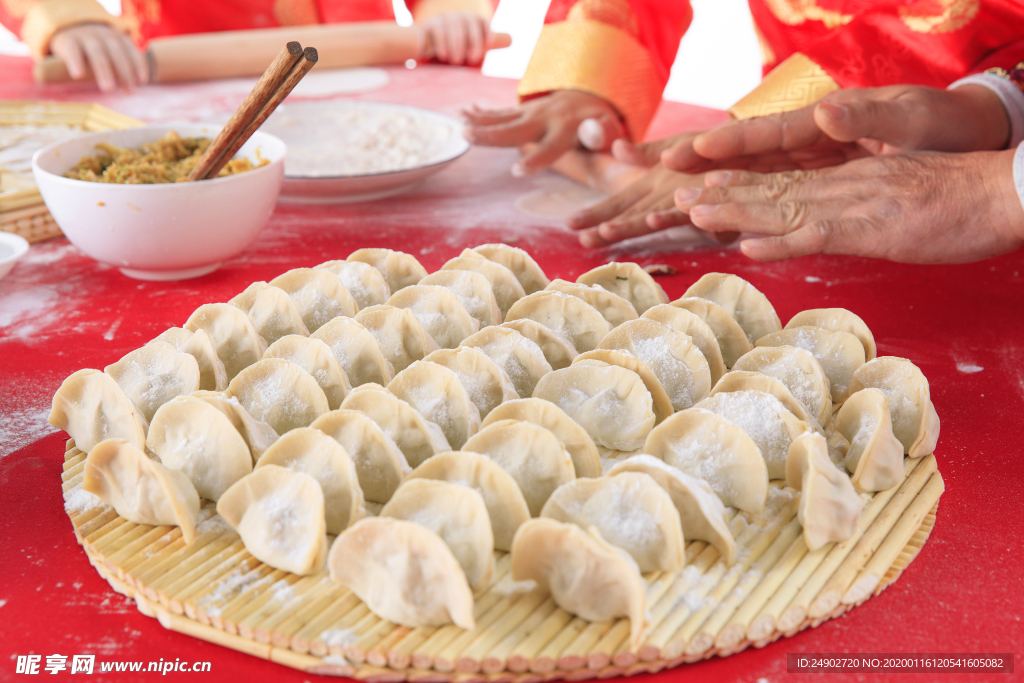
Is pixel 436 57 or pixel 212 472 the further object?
pixel 436 57

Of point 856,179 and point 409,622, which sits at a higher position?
point 856,179

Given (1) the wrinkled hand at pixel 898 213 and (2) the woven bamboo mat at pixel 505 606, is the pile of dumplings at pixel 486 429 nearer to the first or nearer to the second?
(2) the woven bamboo mat at pixel 505 606

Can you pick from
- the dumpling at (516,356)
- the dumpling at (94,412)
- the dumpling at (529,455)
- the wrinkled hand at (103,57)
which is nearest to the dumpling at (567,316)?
the dumpling at (516,356)

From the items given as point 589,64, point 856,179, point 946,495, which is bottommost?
point 946,495

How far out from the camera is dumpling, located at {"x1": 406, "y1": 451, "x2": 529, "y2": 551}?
3.01 ft

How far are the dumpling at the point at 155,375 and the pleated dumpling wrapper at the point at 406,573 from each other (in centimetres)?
42

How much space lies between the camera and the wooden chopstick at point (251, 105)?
4.23 ft

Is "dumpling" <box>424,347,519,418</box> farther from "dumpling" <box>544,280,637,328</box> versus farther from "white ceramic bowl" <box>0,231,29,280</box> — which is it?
"white ceramic bowl" <box>0,231,29,280</box>

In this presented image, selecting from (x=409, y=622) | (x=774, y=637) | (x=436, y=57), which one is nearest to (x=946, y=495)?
(x=774, y=637)

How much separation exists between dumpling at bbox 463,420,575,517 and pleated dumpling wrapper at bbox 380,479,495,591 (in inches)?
3.7

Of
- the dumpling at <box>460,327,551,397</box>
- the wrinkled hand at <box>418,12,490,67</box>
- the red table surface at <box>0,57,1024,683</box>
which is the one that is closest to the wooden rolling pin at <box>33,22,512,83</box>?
the wrinkled hand at <box>418,12,490,67</box>

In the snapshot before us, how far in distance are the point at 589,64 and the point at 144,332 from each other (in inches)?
57.5

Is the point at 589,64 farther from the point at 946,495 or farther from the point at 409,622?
the point at 409,622

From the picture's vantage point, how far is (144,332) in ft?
5.04
